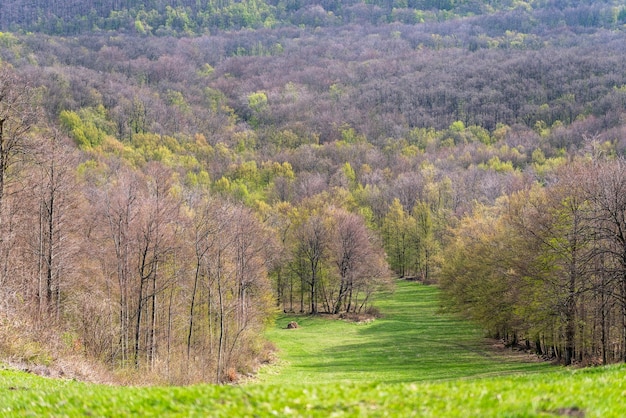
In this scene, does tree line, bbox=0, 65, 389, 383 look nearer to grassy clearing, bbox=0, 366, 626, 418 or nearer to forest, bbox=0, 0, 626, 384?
forest, bbox=0, 0, 626, 384

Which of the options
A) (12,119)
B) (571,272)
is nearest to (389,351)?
(571,272)

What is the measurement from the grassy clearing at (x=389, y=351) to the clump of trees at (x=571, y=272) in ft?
11.4

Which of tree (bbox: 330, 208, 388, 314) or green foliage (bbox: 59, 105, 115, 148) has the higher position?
green foliage (bbox: 59, 105, 115, 148)

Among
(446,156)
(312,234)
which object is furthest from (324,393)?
(446,156)

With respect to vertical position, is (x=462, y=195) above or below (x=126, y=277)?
above

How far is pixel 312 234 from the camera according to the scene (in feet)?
246

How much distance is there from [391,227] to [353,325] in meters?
42.3

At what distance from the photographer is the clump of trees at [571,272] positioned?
101ft

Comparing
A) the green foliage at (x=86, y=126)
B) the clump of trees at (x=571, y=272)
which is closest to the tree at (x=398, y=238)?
the clump of trees at (x=571, y=272)

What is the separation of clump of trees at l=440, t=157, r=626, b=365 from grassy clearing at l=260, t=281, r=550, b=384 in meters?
3.47

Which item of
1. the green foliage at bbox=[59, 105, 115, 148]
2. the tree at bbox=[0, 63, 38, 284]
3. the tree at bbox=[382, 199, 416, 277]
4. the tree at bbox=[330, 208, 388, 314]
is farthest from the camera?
the green foliage at bbox=[59, 105, 115, 148]

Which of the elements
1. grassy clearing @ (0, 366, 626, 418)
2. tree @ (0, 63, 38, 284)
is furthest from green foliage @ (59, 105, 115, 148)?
grassy clearing @ (0, 366, 626, 418)

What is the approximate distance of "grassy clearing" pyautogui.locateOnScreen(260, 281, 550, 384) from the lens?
38.9 m

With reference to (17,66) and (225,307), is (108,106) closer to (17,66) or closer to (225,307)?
(17,66)
